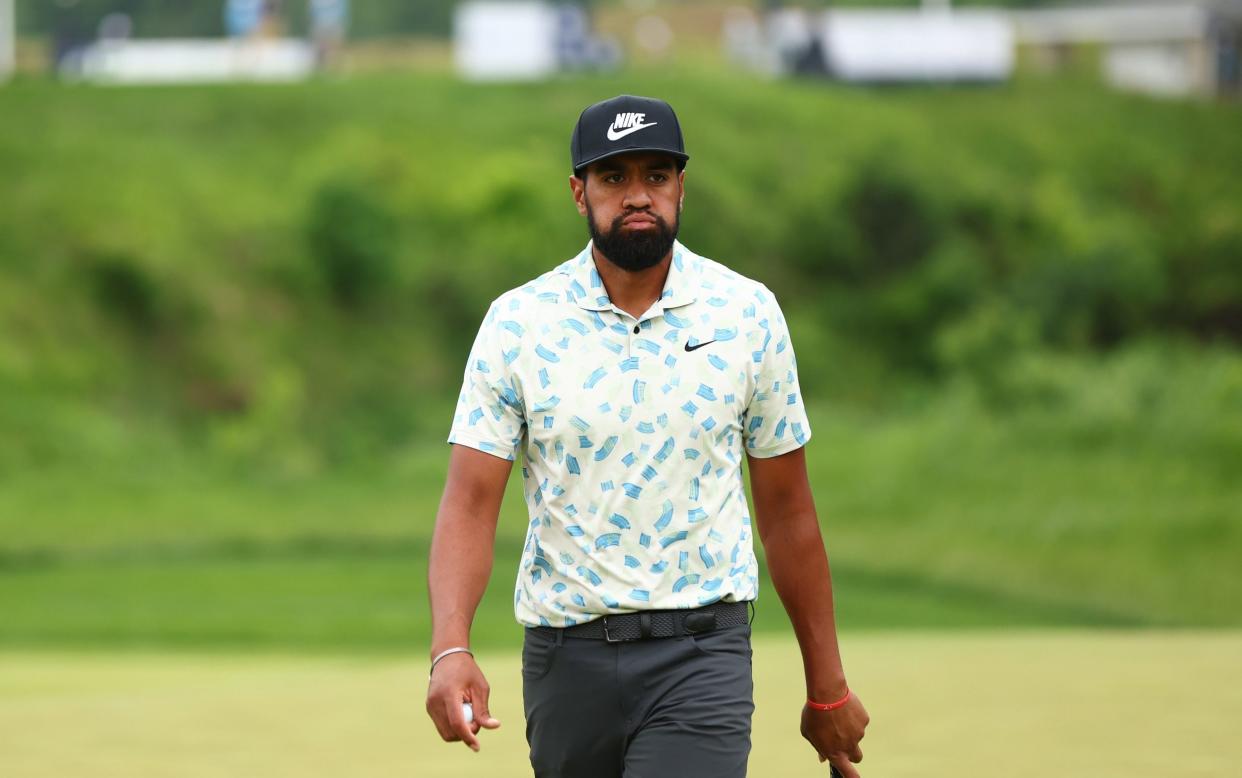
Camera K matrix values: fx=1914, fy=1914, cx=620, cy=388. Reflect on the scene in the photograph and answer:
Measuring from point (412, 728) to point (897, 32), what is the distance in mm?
47960

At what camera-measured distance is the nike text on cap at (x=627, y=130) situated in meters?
3.94

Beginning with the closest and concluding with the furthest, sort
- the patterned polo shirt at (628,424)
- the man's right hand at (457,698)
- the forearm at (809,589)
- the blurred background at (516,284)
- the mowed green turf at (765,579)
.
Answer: the man's right hand at (457,698) < the patterned polo shirt at (628,424) < the forearm at (809,589) < the mowed green turf at (765,579) < the blurred background at (516,284)

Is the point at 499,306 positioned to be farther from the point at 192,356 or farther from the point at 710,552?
the point at 192,356

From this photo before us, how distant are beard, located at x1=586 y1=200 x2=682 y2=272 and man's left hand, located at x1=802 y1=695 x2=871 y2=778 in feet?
3.49

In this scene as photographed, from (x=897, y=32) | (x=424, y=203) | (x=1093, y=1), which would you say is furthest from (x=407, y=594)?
(x=1093, y=1)

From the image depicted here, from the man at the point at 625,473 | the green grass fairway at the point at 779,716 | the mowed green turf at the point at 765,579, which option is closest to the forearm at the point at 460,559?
the man at the point at 625,473

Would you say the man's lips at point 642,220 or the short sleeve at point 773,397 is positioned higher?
the man's lips at point 642,220

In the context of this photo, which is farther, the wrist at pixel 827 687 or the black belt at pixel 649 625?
A: the wrist at pixel 827 687

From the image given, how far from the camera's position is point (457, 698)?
379 centimetres

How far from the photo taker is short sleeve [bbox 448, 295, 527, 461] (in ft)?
13.1

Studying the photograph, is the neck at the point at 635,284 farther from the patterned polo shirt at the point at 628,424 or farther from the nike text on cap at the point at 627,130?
the nike text on cap at the point at 627,130

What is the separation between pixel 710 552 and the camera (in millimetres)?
3955

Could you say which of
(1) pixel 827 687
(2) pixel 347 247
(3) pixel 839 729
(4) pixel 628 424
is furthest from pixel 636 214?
(2) pixel 347 247

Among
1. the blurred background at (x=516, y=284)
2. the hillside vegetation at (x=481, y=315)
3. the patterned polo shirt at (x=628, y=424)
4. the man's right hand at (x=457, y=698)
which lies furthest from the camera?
the hillside vegetation at (x=481, y=315)
